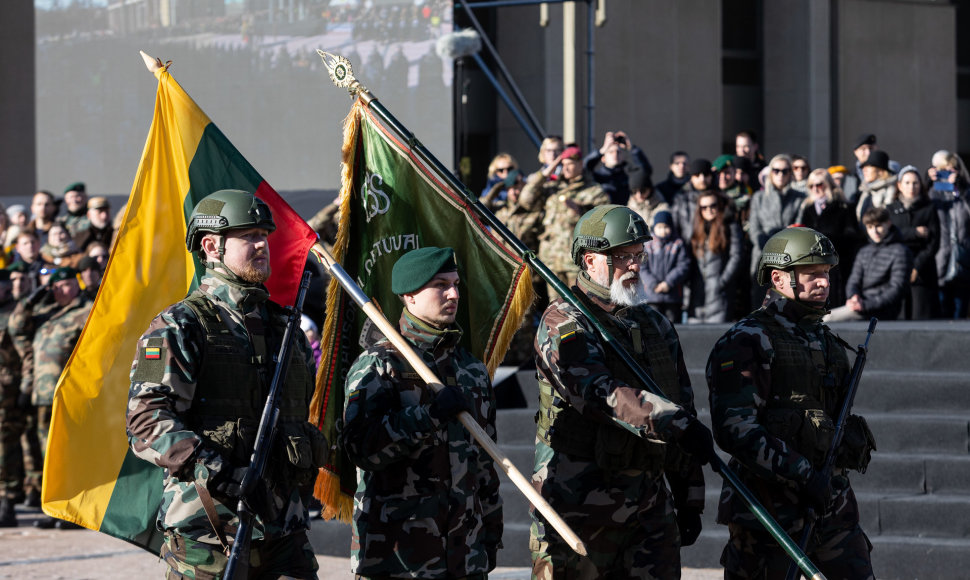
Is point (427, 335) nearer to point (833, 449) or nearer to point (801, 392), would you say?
point (801, 392)

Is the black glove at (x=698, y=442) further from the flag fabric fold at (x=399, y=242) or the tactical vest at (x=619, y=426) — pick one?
the flag fabric fold at (x=399, y=242)

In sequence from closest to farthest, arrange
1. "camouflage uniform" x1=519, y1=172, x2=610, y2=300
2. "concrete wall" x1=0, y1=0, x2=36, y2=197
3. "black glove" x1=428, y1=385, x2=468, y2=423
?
1. "black glove" x1=428, y1=385, x2=468, y2=423
2. "camouflage uniform" x1=519, y1=172, x2=610, y2=300
3. "concrete wall" x1=0, y1=0, x2=36, y2=197

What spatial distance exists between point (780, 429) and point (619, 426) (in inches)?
26.7

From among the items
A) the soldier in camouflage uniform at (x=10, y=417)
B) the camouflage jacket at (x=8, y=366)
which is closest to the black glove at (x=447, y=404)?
the soldier in camouflage uniform at (x=10, y=417)

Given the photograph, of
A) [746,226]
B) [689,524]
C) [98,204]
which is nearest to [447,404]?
[689,524]

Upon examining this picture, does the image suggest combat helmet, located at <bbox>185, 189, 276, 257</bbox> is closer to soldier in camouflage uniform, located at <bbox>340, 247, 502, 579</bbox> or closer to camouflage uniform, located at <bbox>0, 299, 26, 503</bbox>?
soldier in camouflage uniform, located at <bbox>340, 247, 502, 579</bbox>

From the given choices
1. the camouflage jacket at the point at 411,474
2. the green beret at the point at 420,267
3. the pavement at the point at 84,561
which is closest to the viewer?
the camouflage jacket at the point at 411,474

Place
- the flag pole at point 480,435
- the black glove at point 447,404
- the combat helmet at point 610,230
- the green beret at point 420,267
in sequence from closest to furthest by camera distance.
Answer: the flag pole at point 480,435 → the black glove at point 447,404 → the green beret at point 420,267 → the combat helmet at point 610,230

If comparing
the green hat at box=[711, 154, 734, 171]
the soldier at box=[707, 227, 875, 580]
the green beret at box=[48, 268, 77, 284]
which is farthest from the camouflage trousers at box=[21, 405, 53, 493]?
the soldier at box=[707, 227, 875, 580]

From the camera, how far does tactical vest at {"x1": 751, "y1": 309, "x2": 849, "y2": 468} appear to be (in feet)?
18.4

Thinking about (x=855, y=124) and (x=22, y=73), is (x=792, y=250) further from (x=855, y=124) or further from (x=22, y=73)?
(x=22, y=73)

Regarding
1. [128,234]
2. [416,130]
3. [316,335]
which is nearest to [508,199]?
[416,130]

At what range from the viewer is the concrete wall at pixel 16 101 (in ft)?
89.6

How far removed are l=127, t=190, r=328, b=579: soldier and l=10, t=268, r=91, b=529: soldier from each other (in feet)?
19.3
